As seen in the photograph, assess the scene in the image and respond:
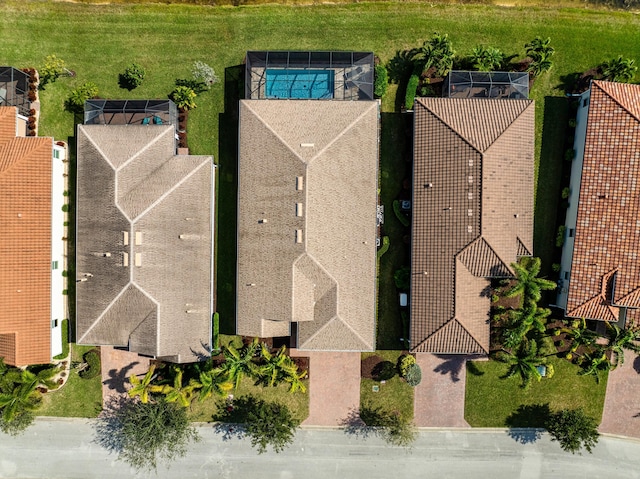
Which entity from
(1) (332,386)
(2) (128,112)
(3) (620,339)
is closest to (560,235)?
(3) (620,339)

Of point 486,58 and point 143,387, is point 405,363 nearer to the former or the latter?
point 143,387

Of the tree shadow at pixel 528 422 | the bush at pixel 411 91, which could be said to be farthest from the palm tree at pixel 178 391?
the bush at pixel 411 91

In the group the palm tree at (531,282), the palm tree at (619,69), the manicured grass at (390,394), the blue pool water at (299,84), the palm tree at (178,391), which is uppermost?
the palm tree at (619,69)

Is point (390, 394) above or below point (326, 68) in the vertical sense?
below

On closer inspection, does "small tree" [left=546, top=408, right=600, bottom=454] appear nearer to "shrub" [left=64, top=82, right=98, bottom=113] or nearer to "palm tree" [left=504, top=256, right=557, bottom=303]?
"palm tree" [left=504, top=256, right=557, bottom=303]

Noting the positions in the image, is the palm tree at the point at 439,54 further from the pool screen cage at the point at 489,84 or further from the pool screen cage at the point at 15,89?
the pool screen cage at the point at 15,89
